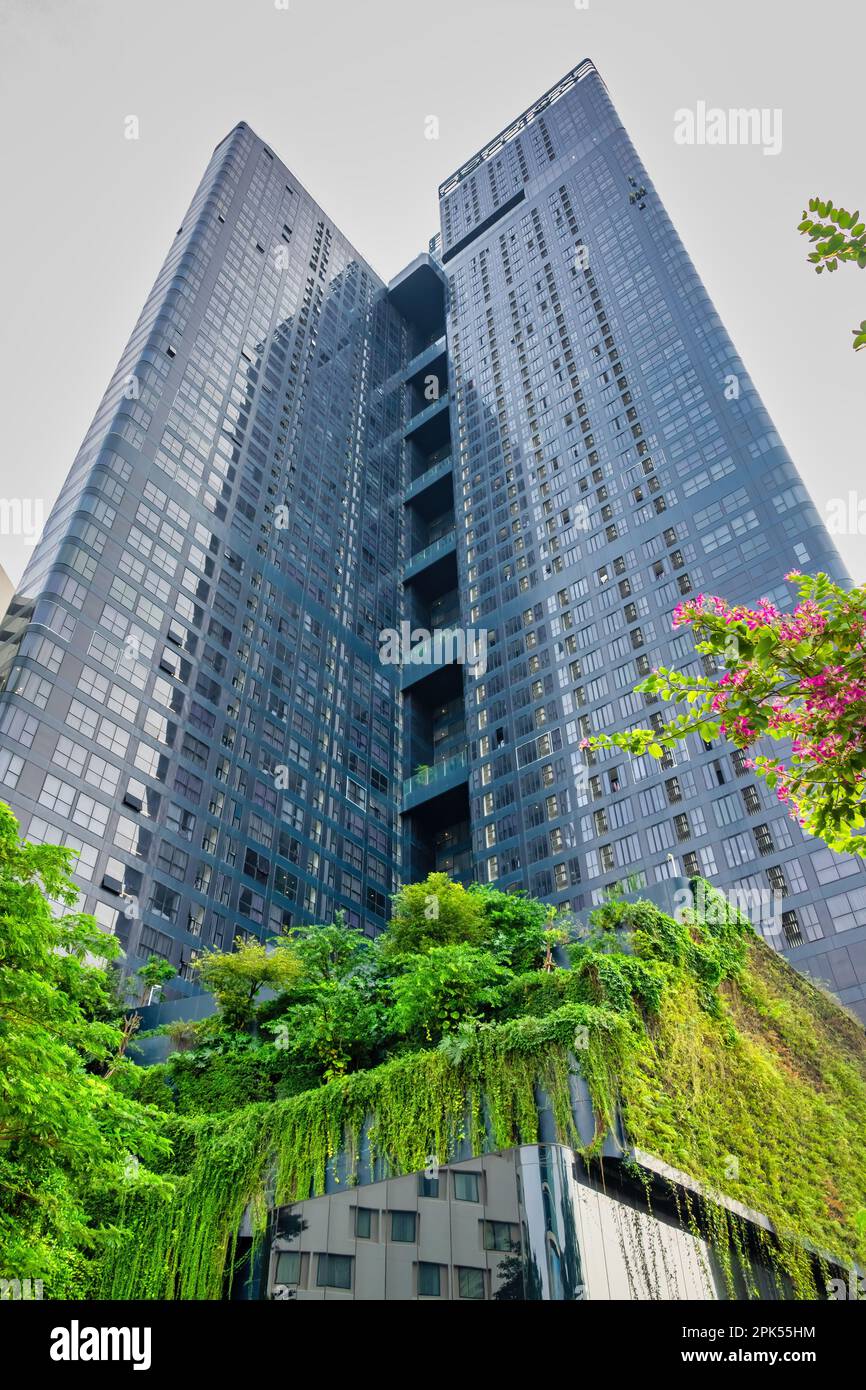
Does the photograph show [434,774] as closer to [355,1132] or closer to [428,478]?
[428,478]

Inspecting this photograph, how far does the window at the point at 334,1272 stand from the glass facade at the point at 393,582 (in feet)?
144

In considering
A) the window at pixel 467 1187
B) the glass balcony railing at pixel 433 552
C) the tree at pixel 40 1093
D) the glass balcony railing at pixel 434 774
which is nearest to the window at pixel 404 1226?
the window at pixel 467 1187

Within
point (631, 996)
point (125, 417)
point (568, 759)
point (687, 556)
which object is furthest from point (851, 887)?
point (125, 417)

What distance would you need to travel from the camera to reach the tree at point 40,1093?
46.9 feet

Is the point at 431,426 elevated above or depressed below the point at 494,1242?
above

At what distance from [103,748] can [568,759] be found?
126 feet

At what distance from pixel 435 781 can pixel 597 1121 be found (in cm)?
7844

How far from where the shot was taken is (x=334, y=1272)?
17.0 m

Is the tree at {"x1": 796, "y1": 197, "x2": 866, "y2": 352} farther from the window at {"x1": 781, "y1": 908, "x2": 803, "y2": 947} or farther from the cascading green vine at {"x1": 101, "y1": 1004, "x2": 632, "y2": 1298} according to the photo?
the window at {"x1": 781, "y1": 908, "x2": 803, "y2": 947}

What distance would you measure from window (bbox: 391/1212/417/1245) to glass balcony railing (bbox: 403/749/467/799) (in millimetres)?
77705

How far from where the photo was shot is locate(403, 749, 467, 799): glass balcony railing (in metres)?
96.1

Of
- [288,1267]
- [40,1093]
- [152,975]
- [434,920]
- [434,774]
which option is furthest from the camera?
[434,774]

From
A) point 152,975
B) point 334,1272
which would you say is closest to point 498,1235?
point 334,1272
